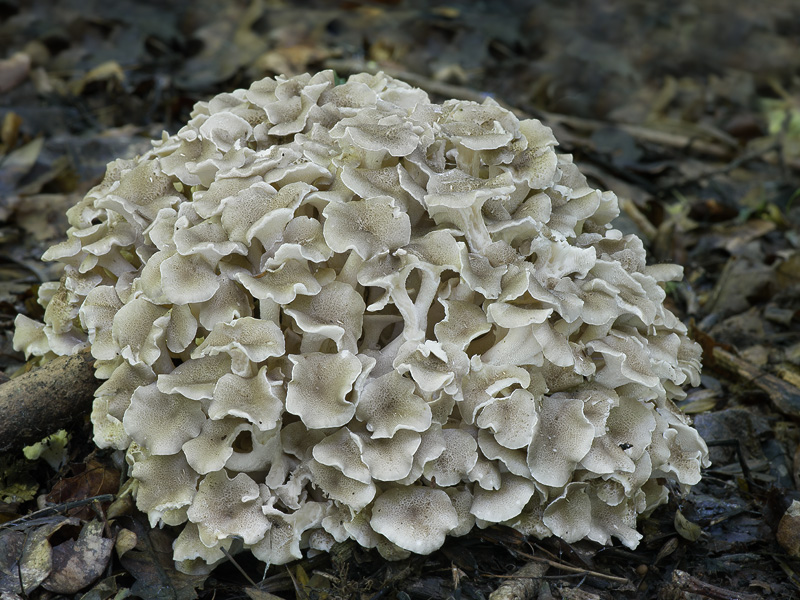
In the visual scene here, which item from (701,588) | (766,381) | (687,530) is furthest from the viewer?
(766,381)

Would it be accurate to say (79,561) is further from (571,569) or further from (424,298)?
(571,569)

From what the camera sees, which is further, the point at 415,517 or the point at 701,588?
the point at 701,588

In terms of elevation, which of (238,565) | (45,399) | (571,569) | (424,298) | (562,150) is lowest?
(562,150)

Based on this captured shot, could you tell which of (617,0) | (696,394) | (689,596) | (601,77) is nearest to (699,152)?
(601,77)

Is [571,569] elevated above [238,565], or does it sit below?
below

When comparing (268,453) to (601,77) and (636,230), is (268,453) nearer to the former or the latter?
(636,230)

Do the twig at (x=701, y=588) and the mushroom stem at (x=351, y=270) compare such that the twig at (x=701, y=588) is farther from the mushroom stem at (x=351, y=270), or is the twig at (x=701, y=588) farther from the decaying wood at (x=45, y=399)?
the decaying wood at (x=45, y=399)

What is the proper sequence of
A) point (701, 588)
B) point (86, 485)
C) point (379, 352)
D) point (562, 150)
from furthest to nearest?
1. point (562, 150)
2. point (86, 485)
3. point (379, 352)
4. point (701, 588)

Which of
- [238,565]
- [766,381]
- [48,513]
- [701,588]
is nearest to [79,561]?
[48,513]
